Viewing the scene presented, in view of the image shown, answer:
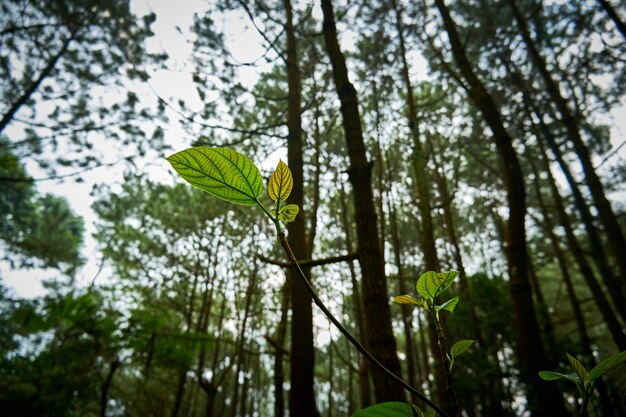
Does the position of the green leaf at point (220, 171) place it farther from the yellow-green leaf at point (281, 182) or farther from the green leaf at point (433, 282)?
the green leaf at point (433, 282)

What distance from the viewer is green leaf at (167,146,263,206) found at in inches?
18.8

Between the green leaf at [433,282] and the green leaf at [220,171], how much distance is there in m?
0.28

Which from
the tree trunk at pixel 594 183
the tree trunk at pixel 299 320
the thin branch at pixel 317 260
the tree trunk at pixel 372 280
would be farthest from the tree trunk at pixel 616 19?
the thin branch at pixel 317 260

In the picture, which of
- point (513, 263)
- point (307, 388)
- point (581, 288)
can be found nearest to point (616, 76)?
point (513, 263)

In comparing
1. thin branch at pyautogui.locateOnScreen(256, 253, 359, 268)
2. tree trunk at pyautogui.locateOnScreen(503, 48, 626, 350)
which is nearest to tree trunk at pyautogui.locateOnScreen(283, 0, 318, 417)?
thin branch at pyautogui.locateOnScreen(256, 253, 359, 268)

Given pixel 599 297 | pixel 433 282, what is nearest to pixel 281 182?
pixel 433 282

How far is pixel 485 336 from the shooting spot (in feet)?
19.8

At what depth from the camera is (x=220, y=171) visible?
481mm

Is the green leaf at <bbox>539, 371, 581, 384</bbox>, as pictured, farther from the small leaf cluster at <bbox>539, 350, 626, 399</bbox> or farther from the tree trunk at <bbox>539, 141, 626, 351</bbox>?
the tree trunk at <bbox>539, 141, 626, 351</bbox>

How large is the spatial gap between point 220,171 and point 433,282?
0.35 m

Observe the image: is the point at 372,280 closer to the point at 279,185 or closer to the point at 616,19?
the point at 279,185

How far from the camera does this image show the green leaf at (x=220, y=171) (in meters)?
0.48

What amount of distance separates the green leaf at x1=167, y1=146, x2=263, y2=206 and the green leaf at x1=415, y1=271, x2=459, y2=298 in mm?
277

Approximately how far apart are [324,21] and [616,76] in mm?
8856
